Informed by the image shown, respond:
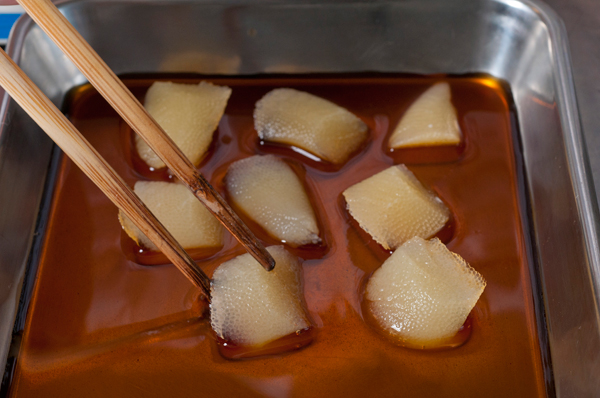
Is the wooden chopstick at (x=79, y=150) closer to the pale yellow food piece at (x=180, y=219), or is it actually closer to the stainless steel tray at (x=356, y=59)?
the pale yellow food piece at (x=180, y=219)

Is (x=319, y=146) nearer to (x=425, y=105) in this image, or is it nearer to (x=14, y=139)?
(x=425, y=105)

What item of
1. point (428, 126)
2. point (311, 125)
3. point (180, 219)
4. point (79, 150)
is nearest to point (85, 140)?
Answer: point (79, 150)

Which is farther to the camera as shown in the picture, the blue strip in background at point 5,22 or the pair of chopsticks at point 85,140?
the blue strip in background at point 5,22

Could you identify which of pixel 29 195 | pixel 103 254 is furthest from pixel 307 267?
pixel 29 195

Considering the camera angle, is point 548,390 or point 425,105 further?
point 425,105

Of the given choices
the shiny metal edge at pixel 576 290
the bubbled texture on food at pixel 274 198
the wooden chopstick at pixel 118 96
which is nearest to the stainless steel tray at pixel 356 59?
the shiny metal edge at pixel 576 290

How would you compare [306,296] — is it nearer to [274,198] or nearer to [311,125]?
[274,198]

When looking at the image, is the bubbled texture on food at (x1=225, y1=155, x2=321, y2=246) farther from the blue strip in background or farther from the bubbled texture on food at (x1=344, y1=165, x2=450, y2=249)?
the blue strip in background
